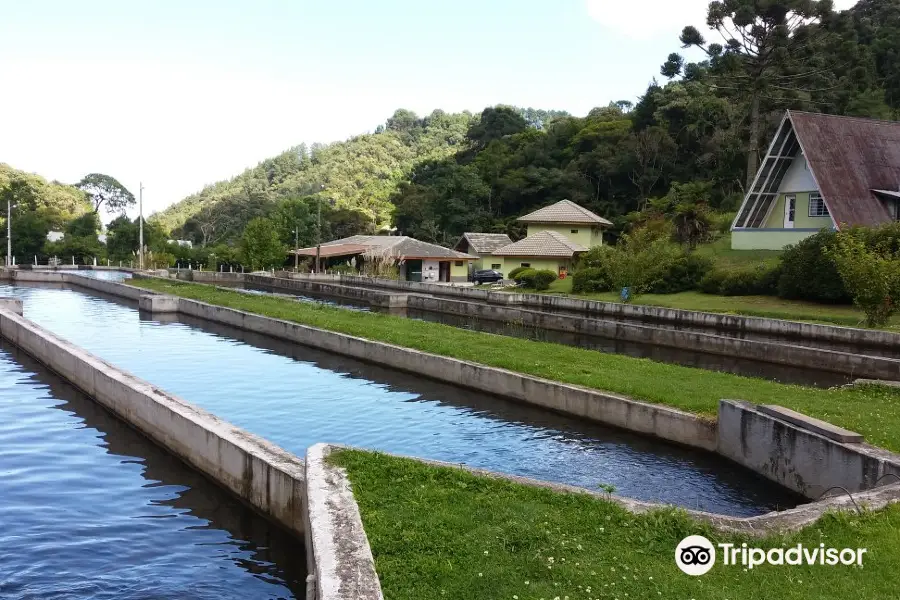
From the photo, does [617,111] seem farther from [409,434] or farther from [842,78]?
[409,434]

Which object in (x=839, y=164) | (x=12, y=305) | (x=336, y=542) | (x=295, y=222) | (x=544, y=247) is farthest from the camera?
(x=295, y=222)

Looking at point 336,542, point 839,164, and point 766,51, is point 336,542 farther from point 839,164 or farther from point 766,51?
point 766,51

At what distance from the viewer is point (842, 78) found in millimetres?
59281

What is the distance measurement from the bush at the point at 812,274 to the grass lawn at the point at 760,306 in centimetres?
47

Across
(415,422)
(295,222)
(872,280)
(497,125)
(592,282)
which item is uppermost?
(497,125)

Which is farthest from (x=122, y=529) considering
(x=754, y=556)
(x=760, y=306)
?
(x=760, y=306)

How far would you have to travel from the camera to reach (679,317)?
3250 cm

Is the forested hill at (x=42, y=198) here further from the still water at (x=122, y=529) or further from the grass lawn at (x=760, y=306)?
the still water at (x=122, y=529)

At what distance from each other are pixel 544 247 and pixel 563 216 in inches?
257

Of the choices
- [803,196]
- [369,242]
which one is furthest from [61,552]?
[369,242]

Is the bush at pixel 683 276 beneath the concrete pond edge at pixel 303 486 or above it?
above

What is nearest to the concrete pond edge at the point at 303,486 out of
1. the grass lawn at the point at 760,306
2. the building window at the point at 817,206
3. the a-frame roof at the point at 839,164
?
the grass lawn at the point at 760,306

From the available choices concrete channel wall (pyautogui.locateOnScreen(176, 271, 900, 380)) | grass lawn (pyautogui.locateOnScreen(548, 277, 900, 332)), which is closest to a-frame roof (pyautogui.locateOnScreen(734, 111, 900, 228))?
grass lawn (pyautogui.locateOnScreen(548, 277, 900, 332))

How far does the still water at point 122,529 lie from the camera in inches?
343
